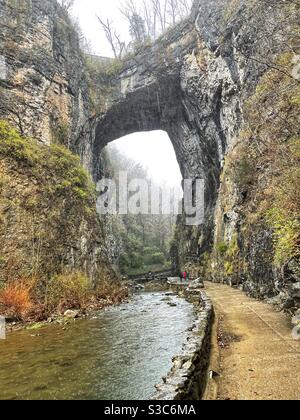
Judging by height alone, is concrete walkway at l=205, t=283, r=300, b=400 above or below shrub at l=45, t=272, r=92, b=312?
above

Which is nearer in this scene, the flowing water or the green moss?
the flowing water

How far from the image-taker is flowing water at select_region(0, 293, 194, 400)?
5426 millimetres

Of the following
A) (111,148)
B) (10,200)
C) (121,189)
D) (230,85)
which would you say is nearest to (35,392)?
(10,200)

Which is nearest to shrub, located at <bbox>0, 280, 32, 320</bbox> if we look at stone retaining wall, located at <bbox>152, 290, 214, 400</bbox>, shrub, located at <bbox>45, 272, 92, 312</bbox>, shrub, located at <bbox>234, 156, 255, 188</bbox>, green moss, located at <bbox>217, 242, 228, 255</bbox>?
shrub, located at <bbox>45, 272, 92, 312</bbox>

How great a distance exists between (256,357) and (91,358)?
134 inches

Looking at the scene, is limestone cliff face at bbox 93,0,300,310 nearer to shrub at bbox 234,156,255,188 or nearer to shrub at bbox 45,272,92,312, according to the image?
shrub at bbox 234,156,255,188

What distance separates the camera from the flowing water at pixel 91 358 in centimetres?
543

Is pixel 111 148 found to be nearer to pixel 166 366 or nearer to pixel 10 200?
pixel 10 200

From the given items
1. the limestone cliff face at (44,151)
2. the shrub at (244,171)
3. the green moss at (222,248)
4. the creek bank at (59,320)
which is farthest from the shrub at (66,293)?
the green moss at (222,248)

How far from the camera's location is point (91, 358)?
281 inches

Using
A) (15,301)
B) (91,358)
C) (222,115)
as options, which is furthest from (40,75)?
(91,358)

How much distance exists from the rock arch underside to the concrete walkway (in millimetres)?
1391

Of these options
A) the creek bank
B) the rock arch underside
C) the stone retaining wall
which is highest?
the rock arch underside
